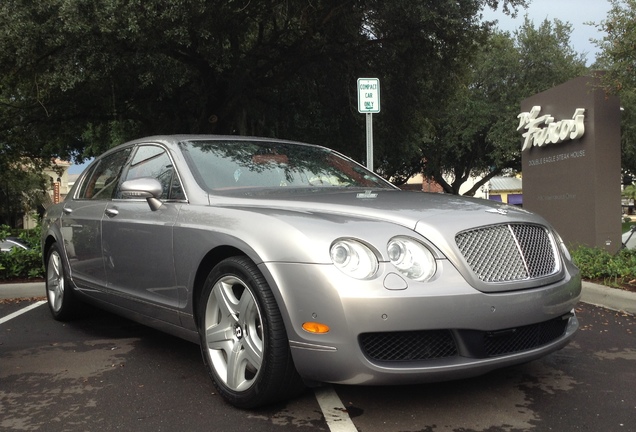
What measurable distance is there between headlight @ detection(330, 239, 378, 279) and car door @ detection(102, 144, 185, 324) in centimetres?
124

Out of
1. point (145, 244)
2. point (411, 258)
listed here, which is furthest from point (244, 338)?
point (145, 244)

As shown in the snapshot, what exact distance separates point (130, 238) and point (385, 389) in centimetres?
198

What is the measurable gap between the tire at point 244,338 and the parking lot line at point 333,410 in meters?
0.21

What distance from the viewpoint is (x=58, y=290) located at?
17.8 feet

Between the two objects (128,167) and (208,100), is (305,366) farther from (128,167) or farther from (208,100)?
(208,100)

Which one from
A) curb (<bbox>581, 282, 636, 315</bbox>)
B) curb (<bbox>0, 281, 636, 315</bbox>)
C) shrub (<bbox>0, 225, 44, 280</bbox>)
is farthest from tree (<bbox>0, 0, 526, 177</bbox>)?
curb (<bbox>581, 282, 636, 315</bbox>)

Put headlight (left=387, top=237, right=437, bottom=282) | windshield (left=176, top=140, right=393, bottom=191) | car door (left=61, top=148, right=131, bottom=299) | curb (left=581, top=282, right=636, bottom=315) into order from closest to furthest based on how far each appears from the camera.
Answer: headlight (left=387, top=237, right=437, bottom=282) < windshield (left=176, top=140, right=393, bottom=191) < car door (left=61, top=148, right=131, bottom=299) < curb (left=581, top=282, right=636, bottom=315)

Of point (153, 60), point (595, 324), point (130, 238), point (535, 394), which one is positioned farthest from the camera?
point (153, 60)

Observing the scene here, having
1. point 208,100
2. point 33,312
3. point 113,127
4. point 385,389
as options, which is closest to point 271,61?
point 208,100

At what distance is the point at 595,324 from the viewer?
509 centimetres

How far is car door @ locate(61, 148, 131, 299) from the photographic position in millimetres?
4504

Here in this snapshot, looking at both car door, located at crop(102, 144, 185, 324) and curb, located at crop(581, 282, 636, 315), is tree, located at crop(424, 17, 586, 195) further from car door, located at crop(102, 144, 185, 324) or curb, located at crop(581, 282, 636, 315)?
car door, located at crop(102, 144, 185, 324)

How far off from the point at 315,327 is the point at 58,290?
3604 millimetres

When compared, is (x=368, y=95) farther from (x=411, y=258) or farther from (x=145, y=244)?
(x=411, y=258)
